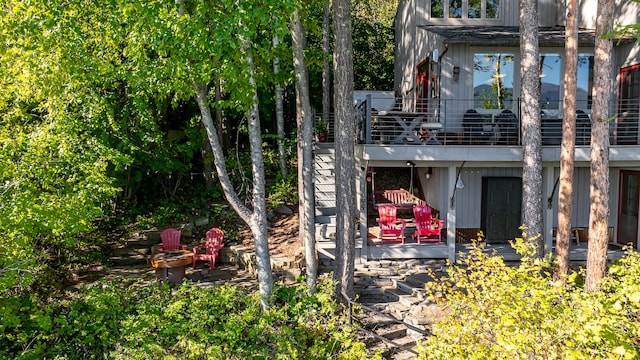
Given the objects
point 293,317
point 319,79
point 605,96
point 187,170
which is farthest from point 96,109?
point 319,79

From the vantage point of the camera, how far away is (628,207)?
12.7 meters

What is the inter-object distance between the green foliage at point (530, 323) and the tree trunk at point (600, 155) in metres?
4.20

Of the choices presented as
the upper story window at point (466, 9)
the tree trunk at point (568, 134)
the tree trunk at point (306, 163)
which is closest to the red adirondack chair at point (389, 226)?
the tree trunk at point (306, 163)

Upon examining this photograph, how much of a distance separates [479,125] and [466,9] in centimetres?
475

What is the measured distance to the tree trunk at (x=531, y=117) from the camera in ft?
31.4

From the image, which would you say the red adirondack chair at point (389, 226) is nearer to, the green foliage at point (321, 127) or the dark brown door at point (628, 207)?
the green foliage at point (321, 127)

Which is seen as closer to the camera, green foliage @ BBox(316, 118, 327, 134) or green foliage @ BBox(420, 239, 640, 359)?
green foliage @ BBox(420, 239, 640, 359)

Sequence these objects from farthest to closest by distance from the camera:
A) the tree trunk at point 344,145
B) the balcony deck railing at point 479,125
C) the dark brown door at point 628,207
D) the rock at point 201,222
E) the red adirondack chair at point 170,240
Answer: the rock at point 201,222, the dark brown door at point 628,207, the red adirondack chair at point 170,240, the balcony deck railing at point 479,125, the tree trunk at point 344,145

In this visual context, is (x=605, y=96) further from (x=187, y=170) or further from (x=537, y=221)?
(x=187, y=170)

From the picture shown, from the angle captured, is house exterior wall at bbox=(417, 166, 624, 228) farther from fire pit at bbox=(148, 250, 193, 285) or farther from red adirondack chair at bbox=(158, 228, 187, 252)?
red adirondack chair at bbox=(158, 228, 187, 252)

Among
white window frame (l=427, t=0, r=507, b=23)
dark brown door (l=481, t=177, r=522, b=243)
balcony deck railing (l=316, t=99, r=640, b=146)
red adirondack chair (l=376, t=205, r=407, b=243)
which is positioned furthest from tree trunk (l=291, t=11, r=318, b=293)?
white window frame (l=427, t=0, r=507, b=23)

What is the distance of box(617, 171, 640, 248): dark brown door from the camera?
1241 cm

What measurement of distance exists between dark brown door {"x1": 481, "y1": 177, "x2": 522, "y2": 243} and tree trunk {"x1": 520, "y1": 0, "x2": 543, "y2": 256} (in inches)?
115

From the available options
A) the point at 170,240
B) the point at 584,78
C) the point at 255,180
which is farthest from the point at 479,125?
the point at 170,240
